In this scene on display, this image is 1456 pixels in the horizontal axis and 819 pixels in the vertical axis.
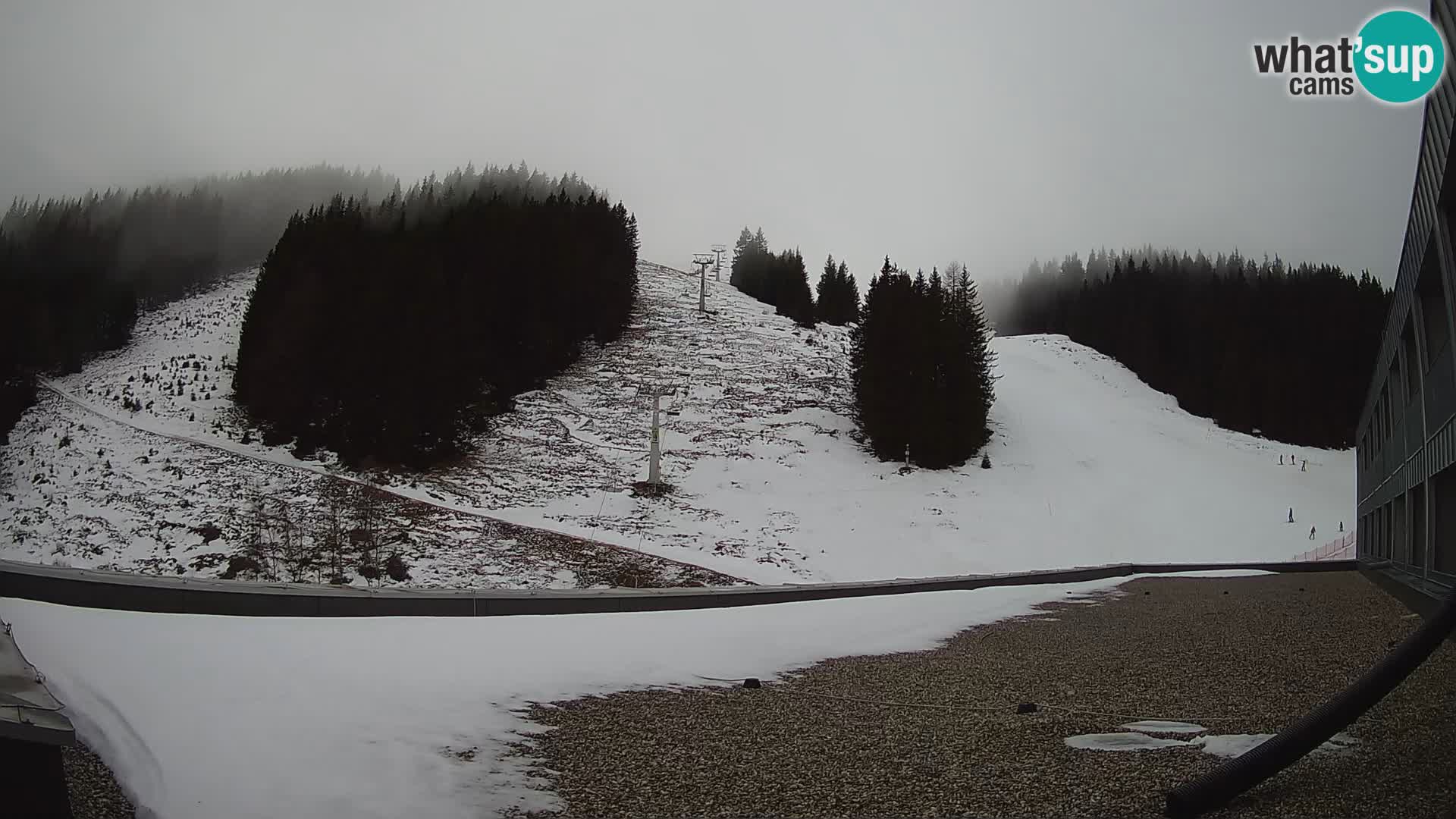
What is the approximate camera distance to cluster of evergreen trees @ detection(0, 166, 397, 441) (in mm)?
11438

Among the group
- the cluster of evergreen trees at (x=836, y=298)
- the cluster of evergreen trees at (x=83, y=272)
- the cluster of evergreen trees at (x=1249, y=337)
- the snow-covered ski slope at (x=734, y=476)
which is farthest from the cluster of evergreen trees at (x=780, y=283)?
the cluster of evergreen trees at (x=83, y=272)

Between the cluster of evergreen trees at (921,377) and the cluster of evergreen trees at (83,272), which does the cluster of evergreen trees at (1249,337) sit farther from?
the cluster of evergreen trees at (83,272)

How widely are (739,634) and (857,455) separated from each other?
2906 centimetres

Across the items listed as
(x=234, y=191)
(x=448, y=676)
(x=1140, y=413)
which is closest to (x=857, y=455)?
(x=1140, y=413)

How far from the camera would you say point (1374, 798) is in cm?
327

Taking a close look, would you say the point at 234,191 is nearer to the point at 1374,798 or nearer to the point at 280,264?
the point at 280,264

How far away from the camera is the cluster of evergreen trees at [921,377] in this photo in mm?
38500

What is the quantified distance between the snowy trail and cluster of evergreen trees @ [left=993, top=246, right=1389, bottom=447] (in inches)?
2055

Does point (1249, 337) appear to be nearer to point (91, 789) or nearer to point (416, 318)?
point (416, 318)

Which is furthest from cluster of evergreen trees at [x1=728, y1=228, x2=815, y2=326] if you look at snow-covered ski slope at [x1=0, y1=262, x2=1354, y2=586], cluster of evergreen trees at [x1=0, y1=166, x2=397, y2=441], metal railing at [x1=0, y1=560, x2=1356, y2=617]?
metal railing at [x1=0, y1=560, x2=1356, y2=617]

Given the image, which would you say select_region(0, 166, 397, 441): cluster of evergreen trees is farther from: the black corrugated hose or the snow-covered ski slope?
the black corrugated hose

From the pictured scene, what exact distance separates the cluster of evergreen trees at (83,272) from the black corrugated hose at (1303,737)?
34.3ft

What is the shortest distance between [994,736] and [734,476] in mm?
29296

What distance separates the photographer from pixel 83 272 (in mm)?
15734
